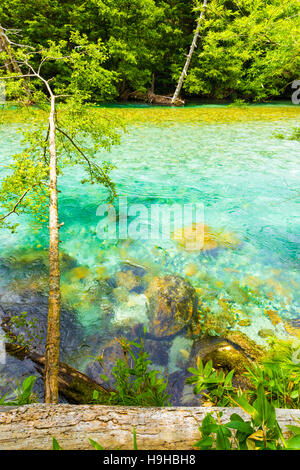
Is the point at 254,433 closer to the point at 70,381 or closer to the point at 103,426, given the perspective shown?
the point at 103,426

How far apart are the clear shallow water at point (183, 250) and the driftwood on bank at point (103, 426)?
178 centimetres

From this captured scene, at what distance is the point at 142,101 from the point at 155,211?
22.8m

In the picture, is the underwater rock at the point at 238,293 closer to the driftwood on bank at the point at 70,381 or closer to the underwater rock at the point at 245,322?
the underwater rock at the point at 245,322

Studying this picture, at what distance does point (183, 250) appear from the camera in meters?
5.23

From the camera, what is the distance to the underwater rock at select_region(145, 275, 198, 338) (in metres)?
3.55

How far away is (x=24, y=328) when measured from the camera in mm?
3408

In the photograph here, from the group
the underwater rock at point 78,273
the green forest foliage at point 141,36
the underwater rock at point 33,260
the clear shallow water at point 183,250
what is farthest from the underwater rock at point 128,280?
the green forest foliage at point 141,36

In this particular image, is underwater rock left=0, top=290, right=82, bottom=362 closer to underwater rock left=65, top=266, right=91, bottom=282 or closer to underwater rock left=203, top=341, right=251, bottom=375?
underwater rock left=65, top=266, right=91, bottom=282

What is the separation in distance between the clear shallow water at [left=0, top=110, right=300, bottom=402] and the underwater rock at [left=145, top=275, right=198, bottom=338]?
163mm

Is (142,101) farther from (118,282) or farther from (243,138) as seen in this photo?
(118,282)

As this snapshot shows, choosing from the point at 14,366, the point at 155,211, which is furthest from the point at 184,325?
the point at 155,211

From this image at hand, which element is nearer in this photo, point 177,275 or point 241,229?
point 177,275

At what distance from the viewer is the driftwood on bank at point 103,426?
120 centimetres

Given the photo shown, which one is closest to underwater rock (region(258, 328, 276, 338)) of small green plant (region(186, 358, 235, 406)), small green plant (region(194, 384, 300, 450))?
small green plant (region(186, 358, 235, 406))
